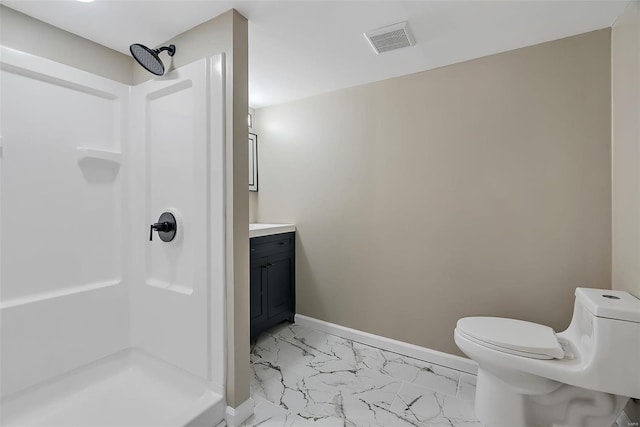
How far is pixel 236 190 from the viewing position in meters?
1.48

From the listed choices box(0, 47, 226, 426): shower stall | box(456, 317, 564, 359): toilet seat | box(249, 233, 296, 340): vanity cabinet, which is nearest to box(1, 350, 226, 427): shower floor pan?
box(0, 47, 226, 426): shower stall

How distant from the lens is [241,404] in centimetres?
149

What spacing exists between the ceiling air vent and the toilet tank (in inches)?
65.1

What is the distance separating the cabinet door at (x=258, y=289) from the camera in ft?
7.30

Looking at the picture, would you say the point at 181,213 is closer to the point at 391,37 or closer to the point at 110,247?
the point at 110,247

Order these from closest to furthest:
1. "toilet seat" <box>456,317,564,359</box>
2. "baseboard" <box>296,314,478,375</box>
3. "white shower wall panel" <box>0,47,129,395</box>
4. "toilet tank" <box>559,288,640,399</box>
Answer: "toilet tank" <box>559,288,640,399</box> → "toilet seat" <box>456,317,564,359</box> → "white shower wall panel" <box>0,47,129,395</box> → "baseboard" <box>296,314,478,375</box>

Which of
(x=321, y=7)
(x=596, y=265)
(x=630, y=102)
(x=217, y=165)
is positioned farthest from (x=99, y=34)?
(x=596, y=265)

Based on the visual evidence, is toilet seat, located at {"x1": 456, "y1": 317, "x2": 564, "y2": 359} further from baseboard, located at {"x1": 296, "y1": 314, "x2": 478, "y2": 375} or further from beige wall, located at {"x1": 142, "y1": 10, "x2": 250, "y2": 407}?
beige wall, located at {"x1": 142, "y1": 10, "x2": 250, "y2": 407}

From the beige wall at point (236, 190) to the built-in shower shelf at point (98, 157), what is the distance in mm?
869

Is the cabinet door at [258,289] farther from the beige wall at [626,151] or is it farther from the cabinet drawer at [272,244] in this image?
the beige wall at [626,151]

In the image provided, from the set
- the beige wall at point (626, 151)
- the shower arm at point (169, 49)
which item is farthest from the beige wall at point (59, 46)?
the beige wall at point (626, 151)

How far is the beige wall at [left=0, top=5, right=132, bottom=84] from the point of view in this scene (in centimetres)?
145

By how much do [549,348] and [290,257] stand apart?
6.22 feet

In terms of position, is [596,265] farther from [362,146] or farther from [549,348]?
[362,146]
